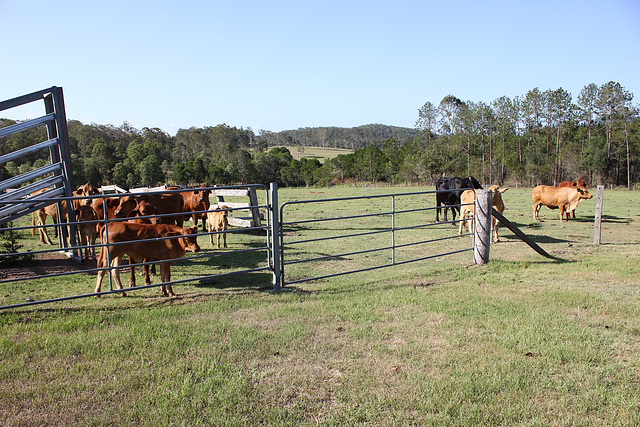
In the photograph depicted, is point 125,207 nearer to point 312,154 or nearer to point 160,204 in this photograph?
point 160,204

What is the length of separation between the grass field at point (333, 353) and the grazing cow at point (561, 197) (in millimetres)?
10131

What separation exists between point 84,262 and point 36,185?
6.06 ft

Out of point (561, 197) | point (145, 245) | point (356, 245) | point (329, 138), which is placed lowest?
point (356, 245)

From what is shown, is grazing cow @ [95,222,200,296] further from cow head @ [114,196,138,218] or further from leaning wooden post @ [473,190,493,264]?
leaning wooden post @ [473,190,493,264]

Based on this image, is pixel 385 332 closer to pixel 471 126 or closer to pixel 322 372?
pixel 322 372

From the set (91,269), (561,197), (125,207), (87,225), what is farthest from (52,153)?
(561,197)

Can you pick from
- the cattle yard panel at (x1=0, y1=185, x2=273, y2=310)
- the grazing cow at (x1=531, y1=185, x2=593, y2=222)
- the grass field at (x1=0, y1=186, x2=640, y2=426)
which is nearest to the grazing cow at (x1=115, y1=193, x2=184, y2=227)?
the cattle yard panel at (x1=0, y1=185, x2=273, y2=310)

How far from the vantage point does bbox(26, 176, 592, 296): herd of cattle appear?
6.52 meters

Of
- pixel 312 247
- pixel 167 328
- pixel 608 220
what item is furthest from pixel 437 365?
pixel 608 220

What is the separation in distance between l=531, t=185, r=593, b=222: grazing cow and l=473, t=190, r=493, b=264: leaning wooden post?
991 cm

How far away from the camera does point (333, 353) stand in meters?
4.60

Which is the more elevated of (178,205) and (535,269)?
(178,205)

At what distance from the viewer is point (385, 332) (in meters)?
5.15

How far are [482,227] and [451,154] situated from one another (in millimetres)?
64870
